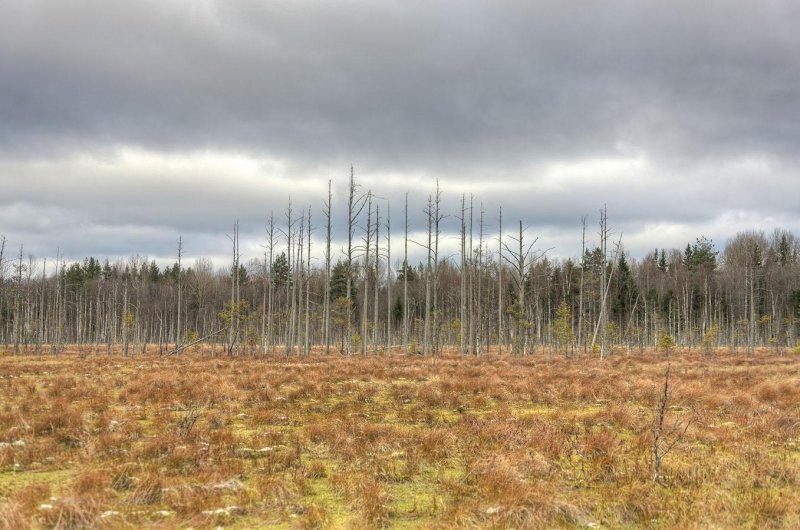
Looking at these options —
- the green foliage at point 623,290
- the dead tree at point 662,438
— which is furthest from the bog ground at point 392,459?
the green foliage at point 623,290

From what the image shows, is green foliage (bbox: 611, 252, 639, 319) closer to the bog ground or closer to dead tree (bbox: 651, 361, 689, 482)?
the bog ground

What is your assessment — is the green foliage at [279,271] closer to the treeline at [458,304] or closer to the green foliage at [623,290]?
the treeline at [458,304]

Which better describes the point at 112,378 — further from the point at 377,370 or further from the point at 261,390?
the point at 377,370

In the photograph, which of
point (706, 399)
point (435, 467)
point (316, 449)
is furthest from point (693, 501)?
point (706, 399)

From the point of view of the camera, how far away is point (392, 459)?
841 centimetres

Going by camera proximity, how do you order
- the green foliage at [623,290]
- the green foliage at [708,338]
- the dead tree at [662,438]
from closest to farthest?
1. the dead tree at [662,438]
2. the green foliage at [708,338]
3. the green foliage at [623,290]

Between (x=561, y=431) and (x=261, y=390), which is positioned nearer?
(x=561, y=431)

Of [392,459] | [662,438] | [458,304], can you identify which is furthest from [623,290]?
[392,459]

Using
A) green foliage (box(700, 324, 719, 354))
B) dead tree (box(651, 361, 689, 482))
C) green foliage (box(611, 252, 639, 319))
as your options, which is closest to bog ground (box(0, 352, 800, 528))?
dead tree (box(651, 361, 689, 482))

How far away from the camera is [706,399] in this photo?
14.7m

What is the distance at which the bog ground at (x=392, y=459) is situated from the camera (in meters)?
5.94

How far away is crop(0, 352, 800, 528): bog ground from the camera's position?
594 cm

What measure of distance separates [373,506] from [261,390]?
10251 mm

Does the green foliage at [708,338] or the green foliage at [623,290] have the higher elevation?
the green foliage at [623,290]
